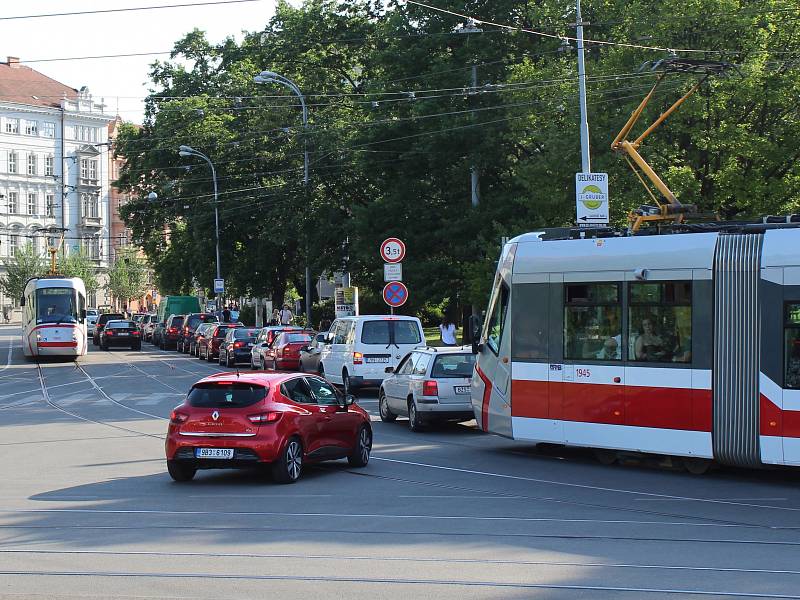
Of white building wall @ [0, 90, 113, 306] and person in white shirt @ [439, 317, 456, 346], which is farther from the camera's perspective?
white building wall @ [0, 90, 113, 306]

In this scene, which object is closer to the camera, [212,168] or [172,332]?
[172,332]

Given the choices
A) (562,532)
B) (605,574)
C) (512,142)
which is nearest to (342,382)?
(512,142)

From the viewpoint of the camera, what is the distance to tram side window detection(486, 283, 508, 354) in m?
17.9

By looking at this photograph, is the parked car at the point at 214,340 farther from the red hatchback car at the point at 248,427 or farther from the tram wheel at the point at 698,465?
the tram wheel at the point at 698,465

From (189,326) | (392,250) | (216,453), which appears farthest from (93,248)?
(216,453)

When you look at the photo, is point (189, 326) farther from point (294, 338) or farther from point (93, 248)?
point (93, 248)

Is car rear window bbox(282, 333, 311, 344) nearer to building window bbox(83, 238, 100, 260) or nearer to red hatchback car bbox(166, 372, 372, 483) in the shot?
red hatchback car bbox(166, 372, 372, 483)

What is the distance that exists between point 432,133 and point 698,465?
2905 cm

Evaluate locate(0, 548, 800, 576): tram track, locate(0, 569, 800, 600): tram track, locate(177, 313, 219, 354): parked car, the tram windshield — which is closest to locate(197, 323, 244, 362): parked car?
the tram windshield

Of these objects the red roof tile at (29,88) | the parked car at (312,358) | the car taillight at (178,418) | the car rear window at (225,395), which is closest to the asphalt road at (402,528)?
the car taillight at (178,418)

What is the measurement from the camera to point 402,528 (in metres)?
11.5

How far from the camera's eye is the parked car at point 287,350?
38219mm

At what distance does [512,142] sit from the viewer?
42250 millimetres

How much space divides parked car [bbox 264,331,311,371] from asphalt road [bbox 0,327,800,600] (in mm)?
18261
